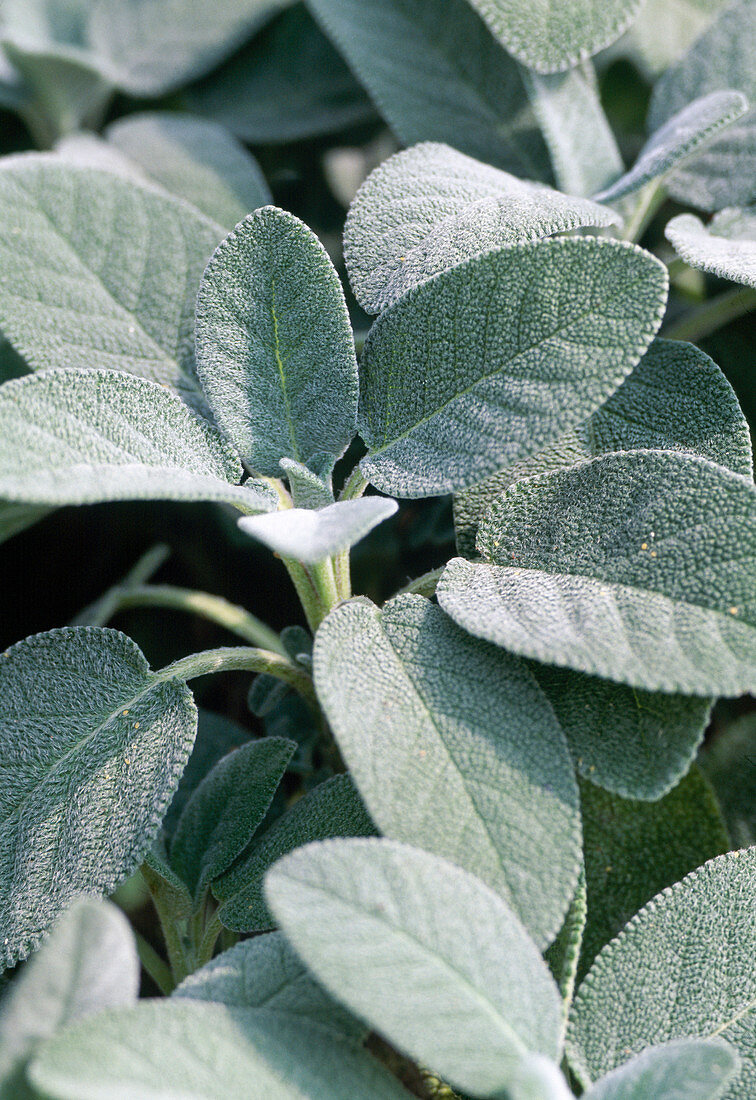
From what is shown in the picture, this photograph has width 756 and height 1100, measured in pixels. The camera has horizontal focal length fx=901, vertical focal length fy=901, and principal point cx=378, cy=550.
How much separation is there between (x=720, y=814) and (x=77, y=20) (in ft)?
3.41

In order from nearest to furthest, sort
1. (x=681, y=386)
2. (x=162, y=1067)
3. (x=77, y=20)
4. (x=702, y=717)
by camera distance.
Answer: (x=162, y=1067), (x=702, y=717), (x=681, y=386), (x=77, y=20)

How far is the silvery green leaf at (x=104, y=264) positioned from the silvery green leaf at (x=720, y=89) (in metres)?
0.38

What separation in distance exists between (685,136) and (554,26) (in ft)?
0.56

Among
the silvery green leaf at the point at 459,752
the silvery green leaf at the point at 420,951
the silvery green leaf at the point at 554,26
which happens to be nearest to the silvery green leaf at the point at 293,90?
the silvery green leaf at the point at 554,26

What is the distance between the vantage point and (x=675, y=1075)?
355 mm

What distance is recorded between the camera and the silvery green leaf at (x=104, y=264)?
57 centimetres

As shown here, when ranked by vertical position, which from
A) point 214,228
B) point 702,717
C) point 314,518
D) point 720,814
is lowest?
point 720,814

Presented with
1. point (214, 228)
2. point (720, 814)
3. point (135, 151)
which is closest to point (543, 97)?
point (214, 228)

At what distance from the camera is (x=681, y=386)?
1.79 feet

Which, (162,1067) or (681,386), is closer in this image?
(162,1067)

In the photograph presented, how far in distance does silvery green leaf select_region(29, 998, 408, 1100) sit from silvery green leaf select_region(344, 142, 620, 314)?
36 centimetres

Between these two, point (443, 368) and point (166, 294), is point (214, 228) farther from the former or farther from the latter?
point (443, 368)

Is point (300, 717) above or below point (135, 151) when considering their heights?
below

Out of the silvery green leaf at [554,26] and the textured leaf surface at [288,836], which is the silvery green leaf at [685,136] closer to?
the silvery green leaf at [554,26]
